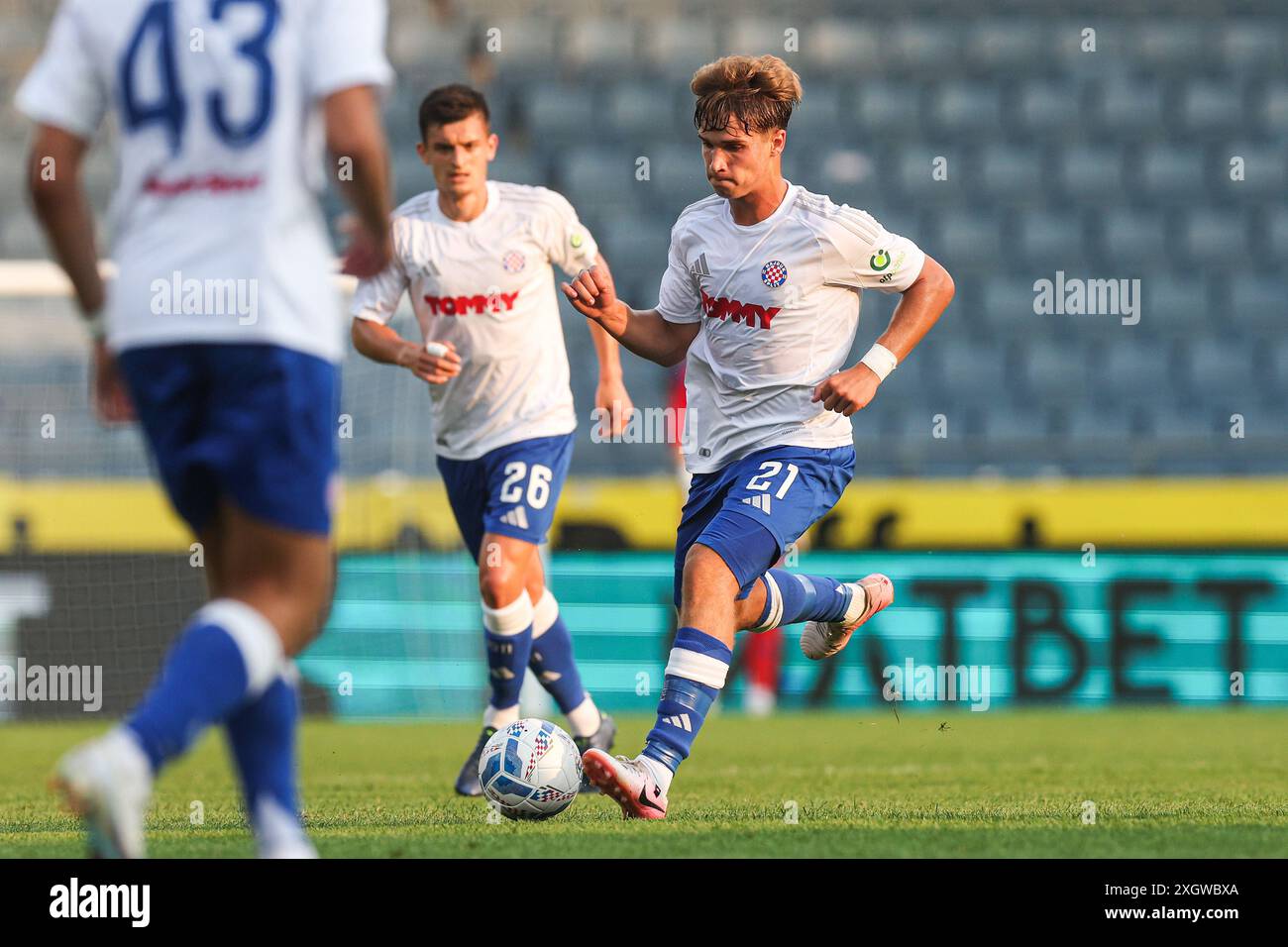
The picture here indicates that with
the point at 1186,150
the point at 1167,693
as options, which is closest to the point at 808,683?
the point at 1167,693

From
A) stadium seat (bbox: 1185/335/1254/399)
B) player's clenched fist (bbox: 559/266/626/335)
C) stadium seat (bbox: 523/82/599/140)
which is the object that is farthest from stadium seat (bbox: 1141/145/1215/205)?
player's clenched fist (bbox: 559/266/626/335)

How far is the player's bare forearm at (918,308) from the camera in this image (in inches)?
200

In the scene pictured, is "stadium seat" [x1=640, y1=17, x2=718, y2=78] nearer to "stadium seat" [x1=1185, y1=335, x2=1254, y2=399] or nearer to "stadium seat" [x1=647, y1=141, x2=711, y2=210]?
"stadium seat" [x1=647, y1=141, x2=711, y2=210]

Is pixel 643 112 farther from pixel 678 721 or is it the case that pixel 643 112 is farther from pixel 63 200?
pixel 63 200

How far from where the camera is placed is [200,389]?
318 centimetres

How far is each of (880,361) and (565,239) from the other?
163 centimetres

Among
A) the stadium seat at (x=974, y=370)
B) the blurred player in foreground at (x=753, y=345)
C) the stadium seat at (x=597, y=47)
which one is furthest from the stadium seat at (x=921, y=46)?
the blurred player in foreground at (x=753, y=345)

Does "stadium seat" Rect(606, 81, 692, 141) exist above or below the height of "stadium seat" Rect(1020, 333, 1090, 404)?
above

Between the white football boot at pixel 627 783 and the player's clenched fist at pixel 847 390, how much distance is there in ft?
3.51

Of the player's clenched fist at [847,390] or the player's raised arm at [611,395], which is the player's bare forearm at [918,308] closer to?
the player's clenched fist at [847,390]

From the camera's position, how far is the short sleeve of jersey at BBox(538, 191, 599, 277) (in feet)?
20.3

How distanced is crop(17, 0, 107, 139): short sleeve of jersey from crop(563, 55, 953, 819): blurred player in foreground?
1791mm
